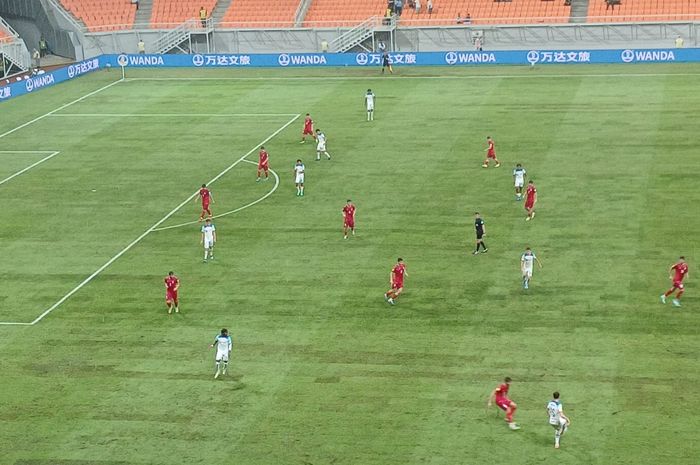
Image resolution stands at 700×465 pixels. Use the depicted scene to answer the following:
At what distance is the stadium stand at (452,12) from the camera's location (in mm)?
91625

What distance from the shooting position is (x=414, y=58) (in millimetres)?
87000

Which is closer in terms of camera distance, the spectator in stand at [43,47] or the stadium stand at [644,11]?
the stadium stand at [644,11]

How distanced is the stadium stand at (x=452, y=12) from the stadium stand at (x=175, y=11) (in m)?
8.29

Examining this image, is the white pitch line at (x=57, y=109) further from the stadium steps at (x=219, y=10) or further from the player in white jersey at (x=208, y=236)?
the player in white jersey at (x=208, y=236)

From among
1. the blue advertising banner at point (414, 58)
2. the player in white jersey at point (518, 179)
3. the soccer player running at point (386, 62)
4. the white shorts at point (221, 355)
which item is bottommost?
the white shorts at point (221, 355)

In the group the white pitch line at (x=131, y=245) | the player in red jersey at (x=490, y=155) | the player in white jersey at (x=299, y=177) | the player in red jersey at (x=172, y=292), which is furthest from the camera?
the player in red jersey at (x=490, y=155)

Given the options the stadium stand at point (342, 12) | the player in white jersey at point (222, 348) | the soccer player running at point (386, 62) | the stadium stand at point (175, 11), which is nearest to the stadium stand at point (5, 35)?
the stadium stand at point (175, 11)

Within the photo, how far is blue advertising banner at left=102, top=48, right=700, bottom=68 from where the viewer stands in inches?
3287

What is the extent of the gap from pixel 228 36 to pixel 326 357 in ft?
210

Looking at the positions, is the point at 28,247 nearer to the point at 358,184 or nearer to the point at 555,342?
the point at 358,184

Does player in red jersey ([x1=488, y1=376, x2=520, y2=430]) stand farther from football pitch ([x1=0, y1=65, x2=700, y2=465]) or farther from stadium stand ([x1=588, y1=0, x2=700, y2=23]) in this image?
stadium stand ([x1=588, y1=0, x2=700, y2=23])

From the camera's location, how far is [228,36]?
3804 inches

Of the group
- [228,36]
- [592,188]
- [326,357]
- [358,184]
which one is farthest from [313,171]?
[228,36]

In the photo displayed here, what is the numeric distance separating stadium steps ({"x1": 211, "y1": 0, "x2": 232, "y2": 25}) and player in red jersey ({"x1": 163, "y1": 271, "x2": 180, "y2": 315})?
60.2 metres
